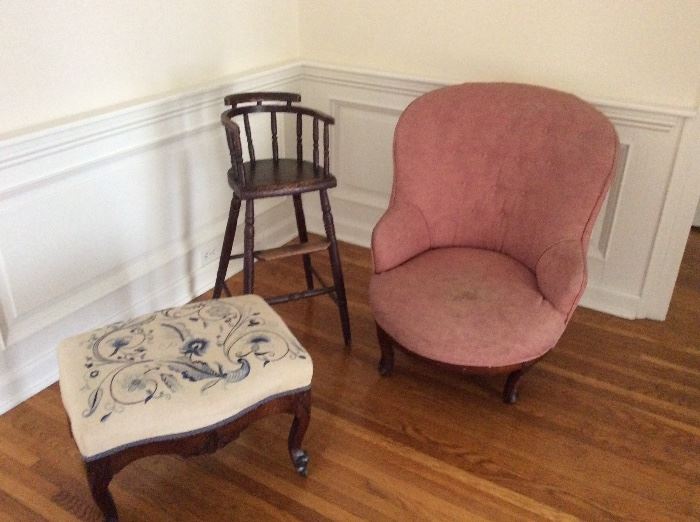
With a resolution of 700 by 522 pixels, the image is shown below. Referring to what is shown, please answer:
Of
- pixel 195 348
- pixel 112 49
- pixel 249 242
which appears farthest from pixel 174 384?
pixel 112 49

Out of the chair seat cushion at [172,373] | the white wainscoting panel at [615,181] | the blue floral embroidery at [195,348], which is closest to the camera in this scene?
the chair seat cushion at [172,373]

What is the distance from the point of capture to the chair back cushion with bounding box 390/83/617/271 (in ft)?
6.93

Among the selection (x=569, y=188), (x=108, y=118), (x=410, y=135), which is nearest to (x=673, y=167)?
(x=569, y=188)

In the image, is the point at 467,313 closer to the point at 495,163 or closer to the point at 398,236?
the point at 398,236

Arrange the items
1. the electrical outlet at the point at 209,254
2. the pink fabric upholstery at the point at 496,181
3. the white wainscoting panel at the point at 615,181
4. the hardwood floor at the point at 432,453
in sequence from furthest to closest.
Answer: the electrical outlet at the point at 209,254 → the white wainscoting panel at the point at 615,181 → the pink fabric upholstery at the point at 496,181 → the hardwood floor at the point at 432,453

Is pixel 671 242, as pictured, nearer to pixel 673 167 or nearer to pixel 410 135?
pixel 673 167

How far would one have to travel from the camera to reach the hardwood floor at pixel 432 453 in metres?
1.74

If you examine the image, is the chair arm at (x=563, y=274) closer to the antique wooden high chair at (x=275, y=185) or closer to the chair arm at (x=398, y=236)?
the chair arm at (x=398, y=236)

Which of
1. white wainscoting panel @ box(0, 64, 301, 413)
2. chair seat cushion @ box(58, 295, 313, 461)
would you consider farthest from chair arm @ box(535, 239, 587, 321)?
white wainscoting panel @ box(0, 64, 301, 413)

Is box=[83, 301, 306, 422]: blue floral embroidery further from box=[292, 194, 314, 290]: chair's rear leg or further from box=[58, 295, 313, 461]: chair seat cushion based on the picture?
box=[292, 194, 314, 290]: chair's rear leg

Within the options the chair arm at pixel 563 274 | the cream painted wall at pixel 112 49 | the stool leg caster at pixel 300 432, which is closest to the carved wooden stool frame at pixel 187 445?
the stool leg caster at pixel 300 432

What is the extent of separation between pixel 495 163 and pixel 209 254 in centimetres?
123

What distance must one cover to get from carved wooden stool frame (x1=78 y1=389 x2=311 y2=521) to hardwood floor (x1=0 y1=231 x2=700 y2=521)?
0.20m

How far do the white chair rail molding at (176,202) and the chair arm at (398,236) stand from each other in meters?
0.69
